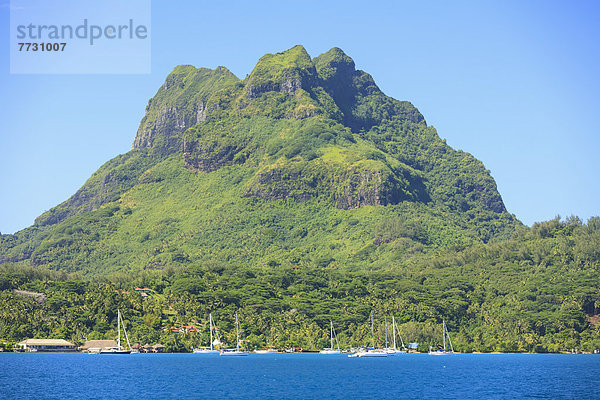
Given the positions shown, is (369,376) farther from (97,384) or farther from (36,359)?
(36,359)

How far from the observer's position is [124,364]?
170 m

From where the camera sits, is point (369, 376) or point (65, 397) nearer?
point (65, 397)

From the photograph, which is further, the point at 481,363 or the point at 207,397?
the point at 481,363

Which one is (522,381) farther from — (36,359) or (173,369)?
(36,359)

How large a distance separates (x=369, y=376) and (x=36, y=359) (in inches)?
2989

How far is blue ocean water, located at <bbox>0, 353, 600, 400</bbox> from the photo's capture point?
113938 mm

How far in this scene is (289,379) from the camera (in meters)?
135

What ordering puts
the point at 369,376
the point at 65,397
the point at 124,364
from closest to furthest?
the point at 65,397 < the point at 369,376 < the point at 124,364

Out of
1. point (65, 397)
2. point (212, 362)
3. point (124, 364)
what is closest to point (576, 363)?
point (212, 362)

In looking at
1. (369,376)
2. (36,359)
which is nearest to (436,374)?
(369,376)

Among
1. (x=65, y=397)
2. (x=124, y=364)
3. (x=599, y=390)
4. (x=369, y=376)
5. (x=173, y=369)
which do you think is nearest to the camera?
(x=65, y=397)

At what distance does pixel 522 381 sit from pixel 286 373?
1607 inches

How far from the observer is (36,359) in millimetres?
176875

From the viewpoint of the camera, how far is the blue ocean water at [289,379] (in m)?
114
